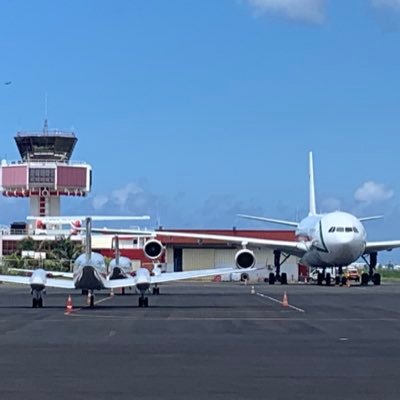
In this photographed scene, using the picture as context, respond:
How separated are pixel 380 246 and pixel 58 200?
70937 mm

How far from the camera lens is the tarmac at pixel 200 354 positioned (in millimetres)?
15695

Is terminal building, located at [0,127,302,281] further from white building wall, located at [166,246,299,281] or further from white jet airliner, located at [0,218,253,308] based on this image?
white jet airliner, located at [0,218,253,308]

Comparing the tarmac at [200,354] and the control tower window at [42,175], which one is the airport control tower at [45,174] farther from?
the tarmac at [200,354]

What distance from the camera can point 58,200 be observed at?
138625 mm

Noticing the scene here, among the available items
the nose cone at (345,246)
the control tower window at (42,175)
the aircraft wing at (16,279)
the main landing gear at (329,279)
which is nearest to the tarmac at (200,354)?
the aircraft wing at (16,279)

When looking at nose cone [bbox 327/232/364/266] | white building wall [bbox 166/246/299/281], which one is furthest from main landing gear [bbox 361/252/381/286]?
white building wall [bbox 166/246/299/281]

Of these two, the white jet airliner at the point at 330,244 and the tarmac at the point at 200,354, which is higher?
the white jet airliner at the point at 330,244

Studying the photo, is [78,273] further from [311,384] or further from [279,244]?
[279,244]

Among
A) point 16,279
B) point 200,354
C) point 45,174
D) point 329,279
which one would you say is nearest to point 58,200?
point 45,174

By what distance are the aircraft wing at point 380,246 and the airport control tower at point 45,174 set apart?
66.4 meters

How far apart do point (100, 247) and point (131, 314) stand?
90590 mm

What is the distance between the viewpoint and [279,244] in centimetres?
7425

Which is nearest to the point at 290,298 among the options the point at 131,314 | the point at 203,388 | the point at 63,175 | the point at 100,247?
the point at 131,314

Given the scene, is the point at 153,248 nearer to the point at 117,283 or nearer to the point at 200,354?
the point at 117,283
